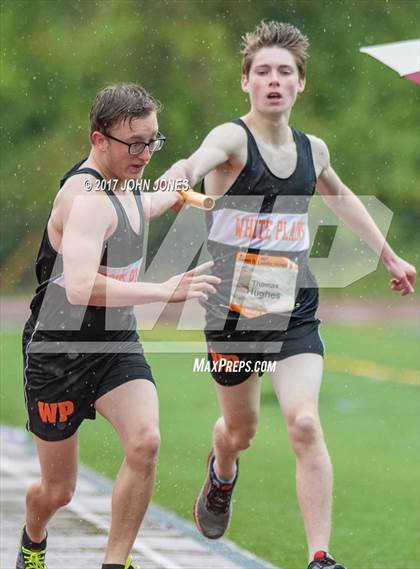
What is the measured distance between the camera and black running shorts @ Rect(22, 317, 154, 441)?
16.6ft

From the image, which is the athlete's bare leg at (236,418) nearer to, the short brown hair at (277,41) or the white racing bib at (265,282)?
the white racing bib at (265,282)

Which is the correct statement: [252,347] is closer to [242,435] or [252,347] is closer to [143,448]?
[242,435]

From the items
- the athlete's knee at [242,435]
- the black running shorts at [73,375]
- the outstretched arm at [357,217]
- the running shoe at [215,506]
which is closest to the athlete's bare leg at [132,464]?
the black running shorts at [73,375]

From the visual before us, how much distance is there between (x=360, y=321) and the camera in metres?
26.6

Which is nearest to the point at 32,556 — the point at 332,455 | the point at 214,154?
the point at 214,154

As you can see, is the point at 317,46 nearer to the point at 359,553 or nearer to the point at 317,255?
the point at 317,255

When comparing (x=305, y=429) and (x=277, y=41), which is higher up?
(x=277, y=41)

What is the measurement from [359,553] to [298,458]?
1532 millimetres

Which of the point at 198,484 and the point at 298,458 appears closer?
the point at 298,458

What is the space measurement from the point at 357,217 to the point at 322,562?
173 cm

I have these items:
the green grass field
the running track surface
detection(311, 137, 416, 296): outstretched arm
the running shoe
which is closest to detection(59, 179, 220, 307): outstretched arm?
detection(311, 137, 416, 296): outstretched arm

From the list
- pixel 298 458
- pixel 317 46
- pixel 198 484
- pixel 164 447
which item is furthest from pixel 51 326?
pixel 317 46

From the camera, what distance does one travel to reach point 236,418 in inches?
243

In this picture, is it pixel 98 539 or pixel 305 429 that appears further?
pixel 98 539
